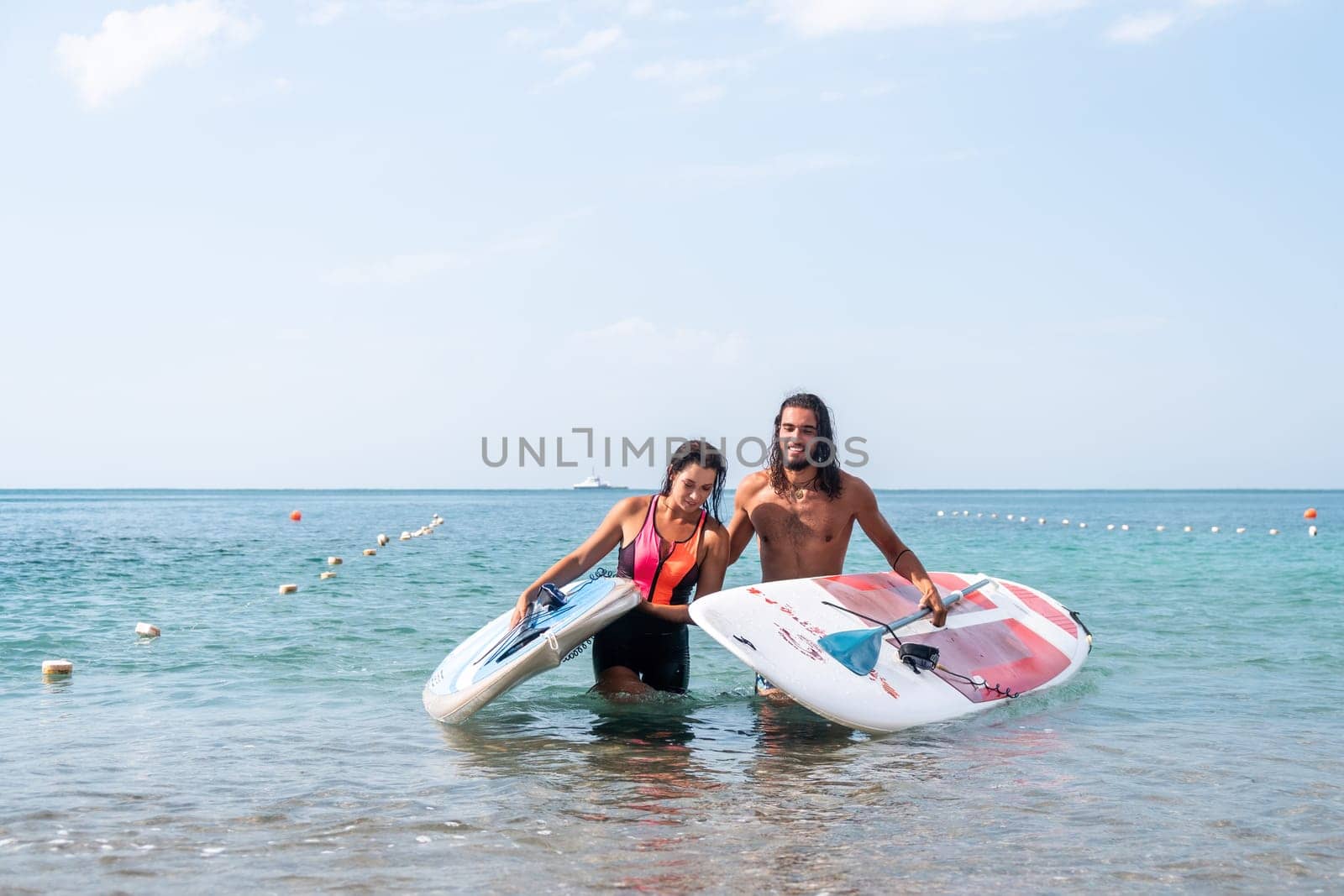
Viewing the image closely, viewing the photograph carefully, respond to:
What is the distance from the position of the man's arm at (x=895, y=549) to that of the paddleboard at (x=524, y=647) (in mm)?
1521

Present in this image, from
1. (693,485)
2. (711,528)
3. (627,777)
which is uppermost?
(693,485)

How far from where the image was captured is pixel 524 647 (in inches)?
231

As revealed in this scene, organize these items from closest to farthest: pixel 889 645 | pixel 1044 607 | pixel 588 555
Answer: pixel 588 555 < pixel 889 645 < pixel 1044 607

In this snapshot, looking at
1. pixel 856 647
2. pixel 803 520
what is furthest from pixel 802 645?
pixel 803 520

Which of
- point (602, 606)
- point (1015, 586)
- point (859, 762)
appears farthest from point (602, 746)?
point (1015, 586)

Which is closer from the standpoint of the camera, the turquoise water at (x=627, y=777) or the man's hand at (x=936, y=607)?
the turquoise water at (x=627, y=777)

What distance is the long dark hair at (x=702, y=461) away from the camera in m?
5.74

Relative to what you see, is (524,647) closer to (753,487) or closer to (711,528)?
(711,528)

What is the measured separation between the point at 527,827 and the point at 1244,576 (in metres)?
16.6

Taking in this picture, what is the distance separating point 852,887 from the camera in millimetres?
3623

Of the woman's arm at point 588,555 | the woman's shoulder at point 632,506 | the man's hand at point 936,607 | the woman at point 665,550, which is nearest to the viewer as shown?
the woman at point 665,550

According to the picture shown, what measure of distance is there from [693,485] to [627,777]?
1.46 meters

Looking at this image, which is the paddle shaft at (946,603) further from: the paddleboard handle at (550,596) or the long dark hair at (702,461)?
the paddleboard handle at (550,596)

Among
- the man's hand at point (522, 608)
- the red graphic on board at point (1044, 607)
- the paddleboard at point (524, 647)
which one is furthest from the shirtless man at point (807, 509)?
the red graphic on board at point (1044, 607)
